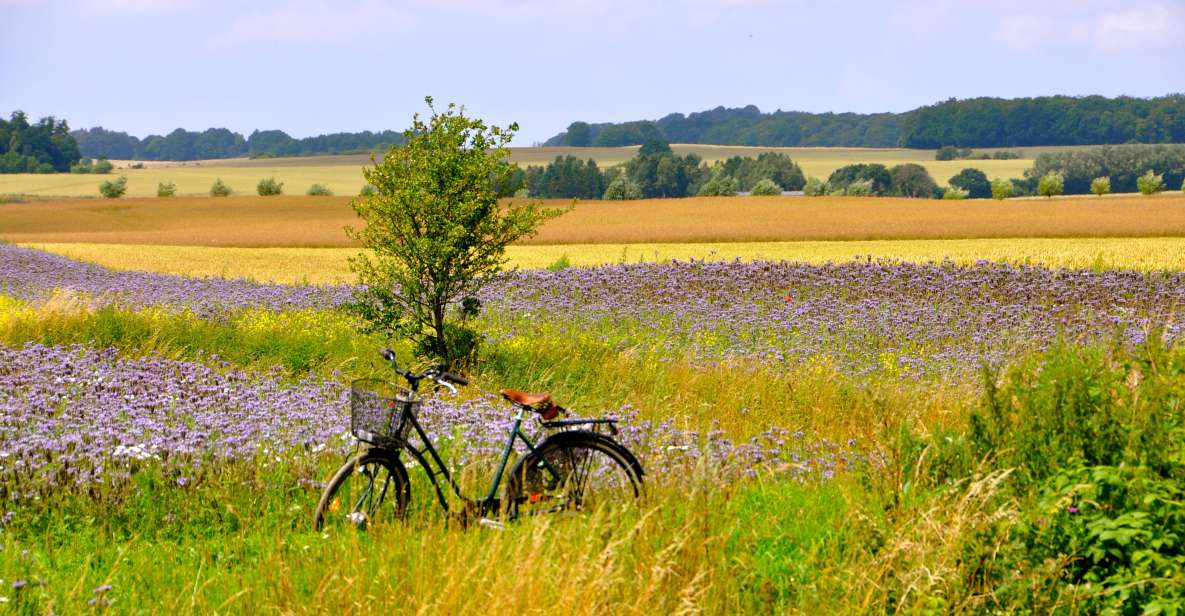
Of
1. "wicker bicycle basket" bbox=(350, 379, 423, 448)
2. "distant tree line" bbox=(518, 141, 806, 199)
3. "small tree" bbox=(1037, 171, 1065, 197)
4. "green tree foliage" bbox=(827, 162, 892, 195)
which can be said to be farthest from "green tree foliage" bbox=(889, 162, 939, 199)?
"wicker bicycle basket" bbox=(350, 379, 423, 448)

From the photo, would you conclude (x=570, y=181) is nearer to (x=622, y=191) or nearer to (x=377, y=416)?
(x=622, y=191)

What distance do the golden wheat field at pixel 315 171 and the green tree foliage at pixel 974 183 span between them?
383 centimetres

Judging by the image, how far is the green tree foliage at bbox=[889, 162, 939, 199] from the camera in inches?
3890

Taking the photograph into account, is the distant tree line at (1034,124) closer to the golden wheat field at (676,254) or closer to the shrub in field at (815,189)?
the shrub in field at (815,189)

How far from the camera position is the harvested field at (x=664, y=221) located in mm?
44344

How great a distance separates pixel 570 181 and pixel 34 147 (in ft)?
205

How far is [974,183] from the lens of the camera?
348 feet

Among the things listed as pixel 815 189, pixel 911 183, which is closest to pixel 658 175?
pixel 815 189

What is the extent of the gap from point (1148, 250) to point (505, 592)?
33.0 metres

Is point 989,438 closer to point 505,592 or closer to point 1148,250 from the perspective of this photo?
point 505,592

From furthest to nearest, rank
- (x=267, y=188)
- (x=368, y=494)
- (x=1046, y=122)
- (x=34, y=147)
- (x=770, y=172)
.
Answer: (x=1046, y=122), (x=34, y=147), (x=770, y=172), (x=267, y=188), (x=368, y=494)

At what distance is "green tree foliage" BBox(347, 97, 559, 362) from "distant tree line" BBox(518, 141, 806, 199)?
84897mm

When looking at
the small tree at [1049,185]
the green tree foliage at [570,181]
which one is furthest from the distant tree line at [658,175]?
the small tree at [1049,185]

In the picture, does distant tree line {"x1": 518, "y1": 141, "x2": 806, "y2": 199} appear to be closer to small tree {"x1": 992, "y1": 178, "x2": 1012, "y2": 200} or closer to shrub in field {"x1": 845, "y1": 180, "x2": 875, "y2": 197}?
shrub in field {"x1": 845, "y1": 180, "x2": 875, "y2": 197}
